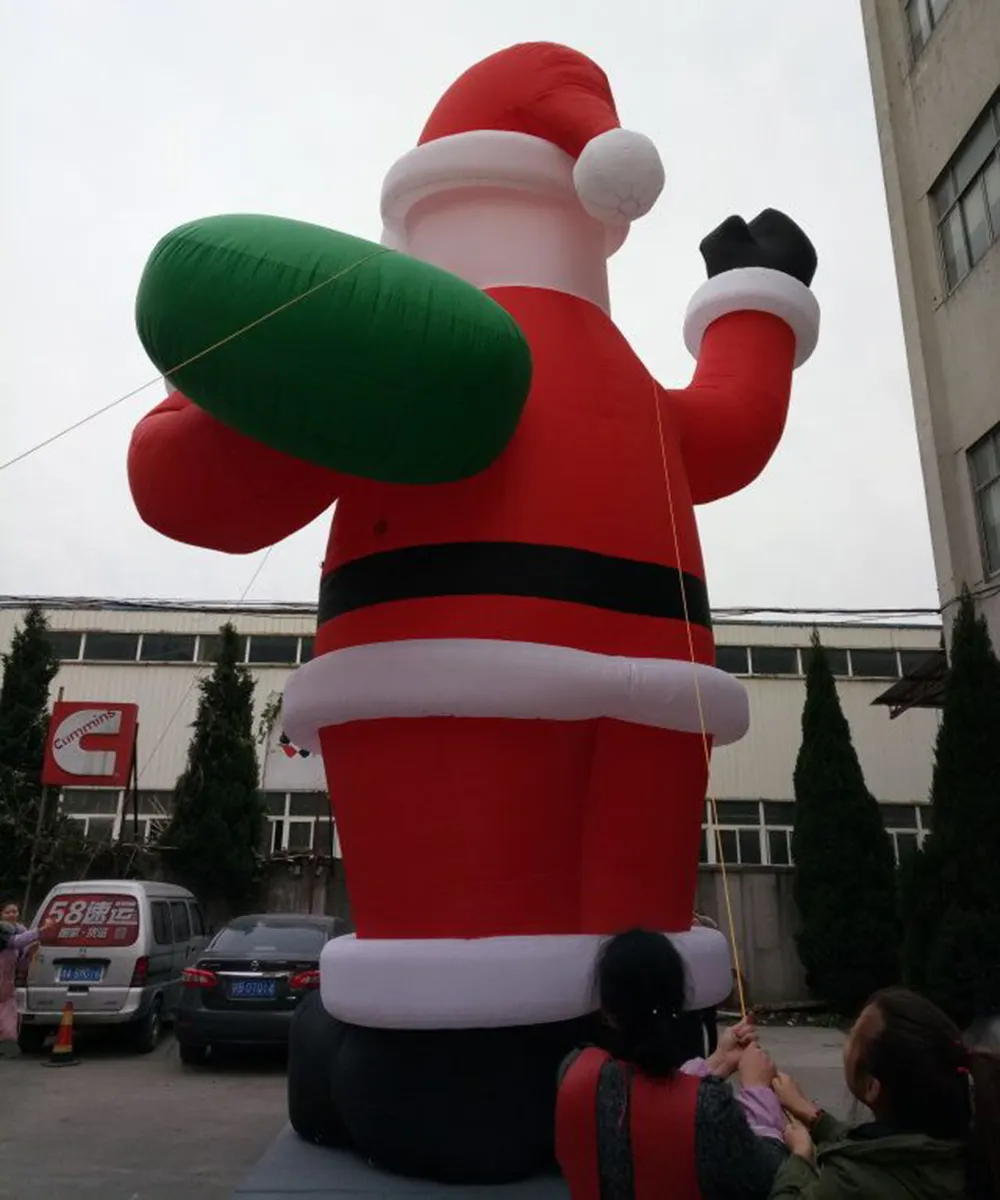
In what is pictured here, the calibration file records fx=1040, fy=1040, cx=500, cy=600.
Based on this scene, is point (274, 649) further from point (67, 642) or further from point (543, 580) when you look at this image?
point (543, 580)

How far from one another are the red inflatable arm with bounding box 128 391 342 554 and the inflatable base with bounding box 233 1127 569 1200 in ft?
7.39

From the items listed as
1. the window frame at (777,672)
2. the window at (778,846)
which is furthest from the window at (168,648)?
the window at (778,846)

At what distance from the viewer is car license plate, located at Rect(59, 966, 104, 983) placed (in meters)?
8.62

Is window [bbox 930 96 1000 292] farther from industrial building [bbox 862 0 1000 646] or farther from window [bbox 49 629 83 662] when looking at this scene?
window [bbox 49 629 83 662]

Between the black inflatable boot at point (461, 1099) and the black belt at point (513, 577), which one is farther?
the black belt at point (513, 577)

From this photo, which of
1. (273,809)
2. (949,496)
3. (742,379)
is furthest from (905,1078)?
(273,809)

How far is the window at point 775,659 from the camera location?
68.0 feet

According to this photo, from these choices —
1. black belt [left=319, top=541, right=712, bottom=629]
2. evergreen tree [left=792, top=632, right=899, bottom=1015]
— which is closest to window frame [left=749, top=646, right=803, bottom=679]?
Result: evergreen tree [left=792, top=632, right=899, bottom=1015]

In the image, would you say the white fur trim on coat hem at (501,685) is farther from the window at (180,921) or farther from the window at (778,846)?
the window at (778,846)

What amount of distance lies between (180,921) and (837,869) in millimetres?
7313

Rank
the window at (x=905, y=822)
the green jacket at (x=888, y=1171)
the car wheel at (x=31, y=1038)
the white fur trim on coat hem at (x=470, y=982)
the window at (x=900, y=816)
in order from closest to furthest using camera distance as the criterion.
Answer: the green jacket at (x=888, y=1171) < the white fur trim on coat hem at (x=470, y=982) < the car wheel at (x=31, y=1038) < the window at (x=905, y=822) < the window at (x=900, y=816)

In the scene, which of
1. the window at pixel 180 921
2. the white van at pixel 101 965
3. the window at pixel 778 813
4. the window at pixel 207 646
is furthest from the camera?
the window at pixel 207 646

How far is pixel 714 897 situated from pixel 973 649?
5.34m

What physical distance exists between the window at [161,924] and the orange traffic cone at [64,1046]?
0.96 metres
